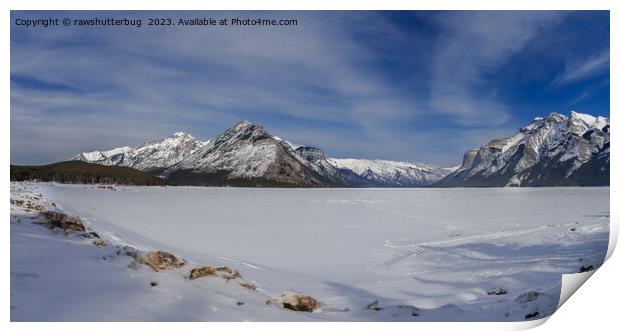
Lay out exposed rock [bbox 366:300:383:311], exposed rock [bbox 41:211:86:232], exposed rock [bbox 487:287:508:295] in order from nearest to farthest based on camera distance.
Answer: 1. exposed rock [bbox 366:300:383:311]
2. exposed rock [bbox 487:287:508:295]
3. exposed rock [bbox 41:211:86:232]

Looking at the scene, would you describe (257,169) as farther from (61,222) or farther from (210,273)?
(210,273)

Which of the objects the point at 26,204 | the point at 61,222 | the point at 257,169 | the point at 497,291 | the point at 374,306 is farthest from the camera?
the point at 257,169

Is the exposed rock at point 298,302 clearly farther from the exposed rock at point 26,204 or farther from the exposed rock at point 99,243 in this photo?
the exposed rock at point 26,204

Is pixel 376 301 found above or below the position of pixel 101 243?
below

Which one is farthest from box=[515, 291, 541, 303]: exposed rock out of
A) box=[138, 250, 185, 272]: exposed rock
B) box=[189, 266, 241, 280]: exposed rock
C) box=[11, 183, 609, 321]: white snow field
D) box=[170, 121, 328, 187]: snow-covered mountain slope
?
box=[170, 121, 328, 187]: snow-covered mountain slope

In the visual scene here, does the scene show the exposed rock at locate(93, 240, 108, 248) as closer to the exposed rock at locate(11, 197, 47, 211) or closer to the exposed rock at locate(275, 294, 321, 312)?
the exposed rock at locate(11, 197, 47, 211)

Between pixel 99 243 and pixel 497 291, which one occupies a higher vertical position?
pixel 99 243

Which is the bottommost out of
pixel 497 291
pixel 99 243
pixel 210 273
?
pixel 497 291

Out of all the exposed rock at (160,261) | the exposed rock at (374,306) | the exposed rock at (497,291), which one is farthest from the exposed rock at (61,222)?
the exposed rock at (497,291)

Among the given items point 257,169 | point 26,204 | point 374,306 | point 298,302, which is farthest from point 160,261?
point 257,169

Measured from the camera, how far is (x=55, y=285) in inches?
211
